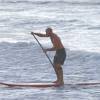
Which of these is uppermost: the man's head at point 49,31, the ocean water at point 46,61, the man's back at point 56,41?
the man's head at point 49,31

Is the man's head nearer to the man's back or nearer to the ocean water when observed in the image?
the man's back

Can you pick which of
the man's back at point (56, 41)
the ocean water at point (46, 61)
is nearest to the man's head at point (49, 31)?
the man's back at point (56, 41)

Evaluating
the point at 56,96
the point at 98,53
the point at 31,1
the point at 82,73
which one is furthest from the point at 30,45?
the point at 31,1

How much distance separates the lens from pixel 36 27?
4634cm

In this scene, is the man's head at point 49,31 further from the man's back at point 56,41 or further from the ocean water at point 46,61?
the ocean water at point 46,61

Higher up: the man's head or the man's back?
the man's head

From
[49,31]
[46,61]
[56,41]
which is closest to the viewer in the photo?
[49,31]

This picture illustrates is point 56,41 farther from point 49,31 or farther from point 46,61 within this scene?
point 46,61

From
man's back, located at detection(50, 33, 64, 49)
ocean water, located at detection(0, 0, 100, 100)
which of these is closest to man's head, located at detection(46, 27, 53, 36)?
man's back, located at detection(50, 33, 64, 49)

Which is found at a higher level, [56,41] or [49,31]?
[49,31]

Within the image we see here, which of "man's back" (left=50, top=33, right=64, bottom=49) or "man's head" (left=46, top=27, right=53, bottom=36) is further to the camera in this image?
"man's back" (left=50, top=33, right=64, bottom=49)

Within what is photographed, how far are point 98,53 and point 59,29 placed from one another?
16.3 m

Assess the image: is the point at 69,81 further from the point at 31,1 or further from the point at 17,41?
the point at 31,1

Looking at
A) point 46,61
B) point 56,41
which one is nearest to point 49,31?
point 56,41
